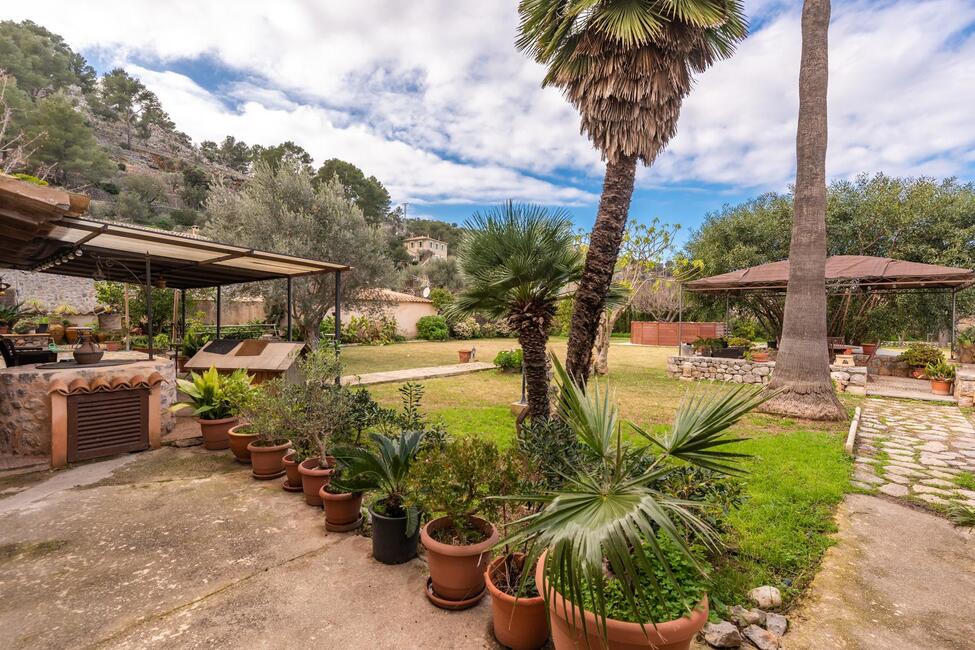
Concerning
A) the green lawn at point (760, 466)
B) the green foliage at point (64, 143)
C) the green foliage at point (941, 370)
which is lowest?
the green lawn at point (760, 466)

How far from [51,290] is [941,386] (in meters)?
32.2

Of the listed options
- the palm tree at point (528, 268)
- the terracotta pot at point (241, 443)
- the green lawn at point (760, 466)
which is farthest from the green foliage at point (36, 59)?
the palm tree at point (528, 268)

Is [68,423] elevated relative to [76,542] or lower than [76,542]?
elevated

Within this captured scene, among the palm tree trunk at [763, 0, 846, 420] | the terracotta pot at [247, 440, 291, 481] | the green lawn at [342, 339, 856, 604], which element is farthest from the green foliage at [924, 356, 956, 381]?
the terracotta pot at [247, 440, 291, 481]

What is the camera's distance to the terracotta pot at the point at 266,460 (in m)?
4.23

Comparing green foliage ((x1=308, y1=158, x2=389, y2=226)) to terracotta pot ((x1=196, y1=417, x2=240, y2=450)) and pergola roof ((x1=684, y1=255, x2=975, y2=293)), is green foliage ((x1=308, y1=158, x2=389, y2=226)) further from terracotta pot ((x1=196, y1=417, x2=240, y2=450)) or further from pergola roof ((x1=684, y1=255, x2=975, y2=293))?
terracotta pot ((x1=196, y1=417, x2=240, y2=450))

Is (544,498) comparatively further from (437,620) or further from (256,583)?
(256,583)

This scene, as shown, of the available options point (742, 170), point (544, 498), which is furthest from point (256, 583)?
point (742, 170)

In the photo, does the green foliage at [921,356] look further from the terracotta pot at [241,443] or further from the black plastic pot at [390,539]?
the terracotta pot at [241,443]

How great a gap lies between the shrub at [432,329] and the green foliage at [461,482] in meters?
22.1

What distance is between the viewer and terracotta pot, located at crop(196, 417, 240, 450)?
16.9 feet

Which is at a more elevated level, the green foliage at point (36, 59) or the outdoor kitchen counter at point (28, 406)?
the green foliage at point (36, 59)

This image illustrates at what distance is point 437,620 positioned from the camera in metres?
2.28

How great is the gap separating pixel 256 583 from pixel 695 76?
644 cm
